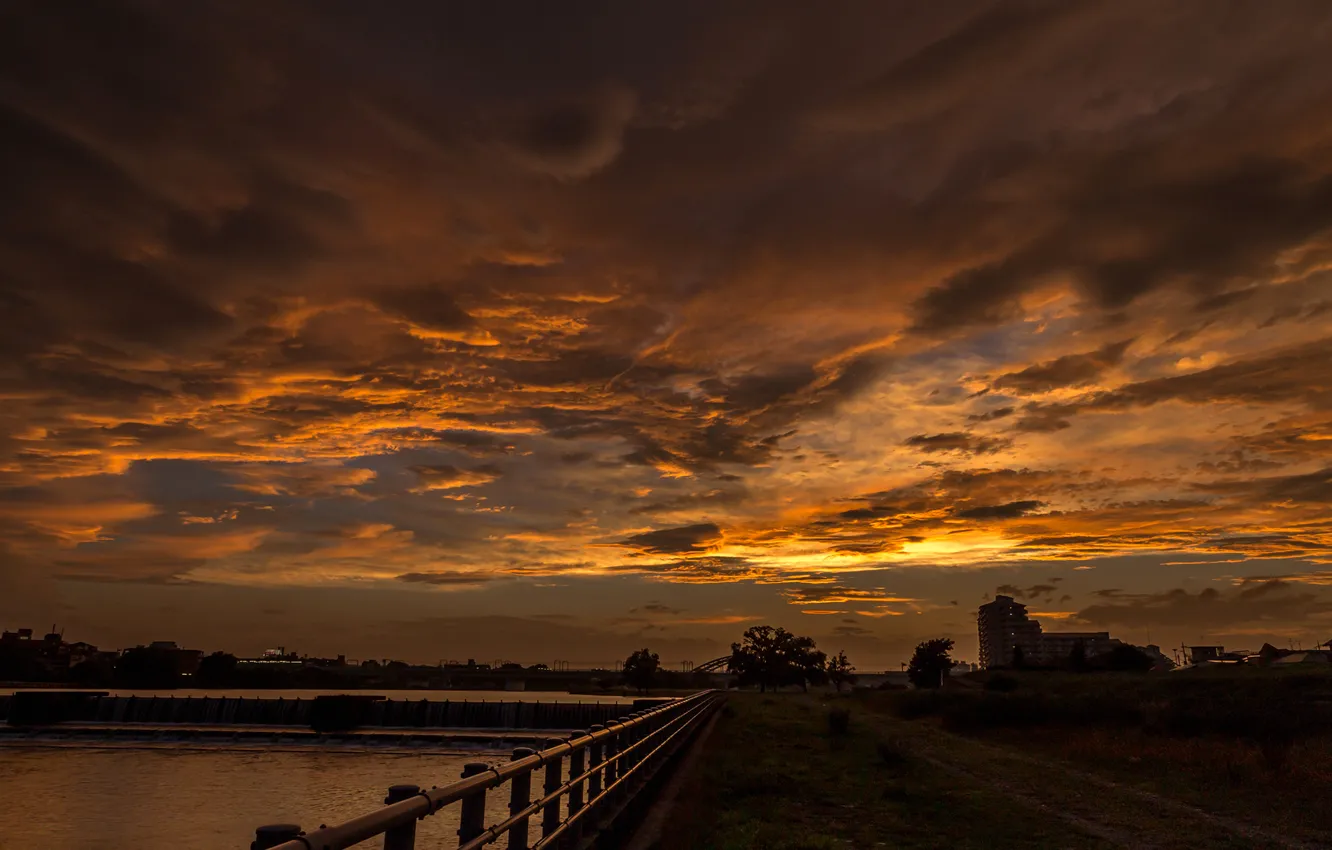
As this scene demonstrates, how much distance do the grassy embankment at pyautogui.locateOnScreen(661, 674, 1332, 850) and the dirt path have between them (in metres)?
0.05

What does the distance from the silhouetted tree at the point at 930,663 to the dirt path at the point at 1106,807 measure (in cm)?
13010

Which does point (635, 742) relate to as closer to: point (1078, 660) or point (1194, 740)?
point (1194, 740)

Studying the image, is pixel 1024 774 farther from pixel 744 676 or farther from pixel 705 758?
pixel 744 676

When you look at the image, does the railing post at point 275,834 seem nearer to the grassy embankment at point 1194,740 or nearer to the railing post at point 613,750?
the railing post at point 613,750

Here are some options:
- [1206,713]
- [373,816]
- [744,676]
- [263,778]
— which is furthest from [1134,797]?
[744,676]

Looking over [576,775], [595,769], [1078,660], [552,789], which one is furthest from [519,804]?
[1078,660]

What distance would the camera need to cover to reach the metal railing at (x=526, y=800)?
10.2ft

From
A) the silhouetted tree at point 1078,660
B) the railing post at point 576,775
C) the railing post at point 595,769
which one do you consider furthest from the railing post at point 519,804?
the silhouetted tree at point 1078,660

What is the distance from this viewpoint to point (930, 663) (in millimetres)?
153375

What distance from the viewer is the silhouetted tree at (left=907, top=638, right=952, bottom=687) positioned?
152 meters

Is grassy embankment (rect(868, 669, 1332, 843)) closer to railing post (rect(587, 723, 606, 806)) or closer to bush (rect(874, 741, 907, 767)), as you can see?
bush (rect(874, 741, 907, 767))

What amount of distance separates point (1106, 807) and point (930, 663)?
14436cm

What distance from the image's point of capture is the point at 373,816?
11.0 ft

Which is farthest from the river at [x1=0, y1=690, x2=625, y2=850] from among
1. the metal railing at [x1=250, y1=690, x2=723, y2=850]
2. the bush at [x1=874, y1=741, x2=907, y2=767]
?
the bush at [x1=874, y1=741, x2=907, y2=767]
